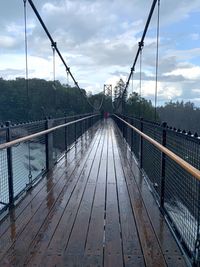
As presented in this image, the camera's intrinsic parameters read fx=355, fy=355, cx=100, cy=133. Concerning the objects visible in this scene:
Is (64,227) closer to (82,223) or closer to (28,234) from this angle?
(82,223)

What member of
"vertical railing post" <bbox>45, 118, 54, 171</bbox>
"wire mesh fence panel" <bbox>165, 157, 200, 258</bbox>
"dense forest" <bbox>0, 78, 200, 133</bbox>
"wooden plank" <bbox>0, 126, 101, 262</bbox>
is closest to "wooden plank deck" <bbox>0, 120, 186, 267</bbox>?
"wooden plank" <bbox>0, 126, 101, 262</bbox>

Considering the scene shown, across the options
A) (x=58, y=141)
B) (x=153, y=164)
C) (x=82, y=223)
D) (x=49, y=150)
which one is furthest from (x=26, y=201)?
(x=58, y=141)

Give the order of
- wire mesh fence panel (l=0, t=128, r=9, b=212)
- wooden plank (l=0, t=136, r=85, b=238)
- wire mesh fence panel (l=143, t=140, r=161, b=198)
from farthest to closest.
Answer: wire mesh fence panel (l=143, t=140, r=161, b=198), wire mesh fence panel (l=0, t=128, r=9, b=212), wooden plank (l=0, t=136, r=85, b=238)

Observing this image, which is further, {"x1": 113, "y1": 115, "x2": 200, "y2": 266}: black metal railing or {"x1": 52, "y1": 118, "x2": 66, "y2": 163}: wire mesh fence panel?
{"x1": 52, "y1": 118, "x2": 66, "y2": 163}: wire mesh fence panel

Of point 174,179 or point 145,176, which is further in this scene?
point 145,176

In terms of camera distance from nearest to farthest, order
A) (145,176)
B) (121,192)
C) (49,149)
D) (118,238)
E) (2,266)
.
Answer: (2,266) → (118,238) → (121,192) → (145,176) → (49,149)

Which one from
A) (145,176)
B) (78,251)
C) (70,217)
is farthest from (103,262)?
(145,176)

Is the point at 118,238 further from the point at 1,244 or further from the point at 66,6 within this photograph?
the point at 66,6

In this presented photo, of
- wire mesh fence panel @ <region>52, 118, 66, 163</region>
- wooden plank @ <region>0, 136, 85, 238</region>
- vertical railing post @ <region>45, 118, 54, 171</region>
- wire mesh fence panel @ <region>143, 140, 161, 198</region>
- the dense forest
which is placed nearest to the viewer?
wooden plank @ <region>0, 136, 85, 238</region>

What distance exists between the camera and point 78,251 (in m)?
2.41

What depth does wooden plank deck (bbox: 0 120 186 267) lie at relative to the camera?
91.7 inches

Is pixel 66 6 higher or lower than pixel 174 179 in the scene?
higher

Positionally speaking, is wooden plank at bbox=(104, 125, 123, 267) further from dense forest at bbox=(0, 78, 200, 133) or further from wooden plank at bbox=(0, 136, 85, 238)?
dense forest at bbox=(0, 78, 200, 133)

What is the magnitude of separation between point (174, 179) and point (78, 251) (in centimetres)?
111
